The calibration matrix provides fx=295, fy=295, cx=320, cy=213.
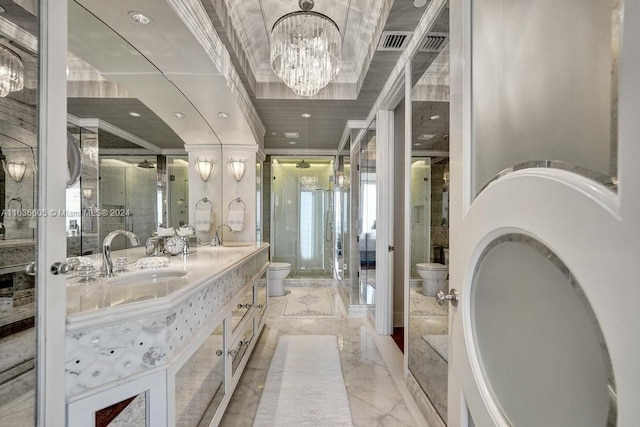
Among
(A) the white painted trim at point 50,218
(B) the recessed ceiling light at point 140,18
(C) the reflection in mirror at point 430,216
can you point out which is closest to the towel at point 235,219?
(C) the reflection in mirror at point 430,216

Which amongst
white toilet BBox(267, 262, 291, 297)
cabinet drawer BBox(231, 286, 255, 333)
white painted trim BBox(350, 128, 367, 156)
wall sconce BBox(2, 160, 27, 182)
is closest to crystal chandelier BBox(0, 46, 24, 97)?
Answer: wall sconce BBox(2, 160, 27, 182)

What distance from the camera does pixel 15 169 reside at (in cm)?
Result: 78

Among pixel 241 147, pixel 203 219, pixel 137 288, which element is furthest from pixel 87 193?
pixel 241 147

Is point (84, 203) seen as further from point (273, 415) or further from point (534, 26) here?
point (534, 26)

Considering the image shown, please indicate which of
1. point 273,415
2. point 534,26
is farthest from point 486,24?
point 273,415

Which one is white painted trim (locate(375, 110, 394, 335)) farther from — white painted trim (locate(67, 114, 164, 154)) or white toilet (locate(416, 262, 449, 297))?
white painted trim (locate(67, 114, 164, 154))

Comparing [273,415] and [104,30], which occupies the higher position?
[104,30]

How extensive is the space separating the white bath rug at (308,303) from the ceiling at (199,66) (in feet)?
7.40

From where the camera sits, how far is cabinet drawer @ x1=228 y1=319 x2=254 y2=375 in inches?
75.7

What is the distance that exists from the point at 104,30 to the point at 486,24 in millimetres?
1778

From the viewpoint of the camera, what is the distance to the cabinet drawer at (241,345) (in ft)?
6.31

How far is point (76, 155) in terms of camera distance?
141cm

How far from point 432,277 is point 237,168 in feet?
8.78

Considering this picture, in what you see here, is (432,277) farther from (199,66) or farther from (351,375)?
(199,66)
